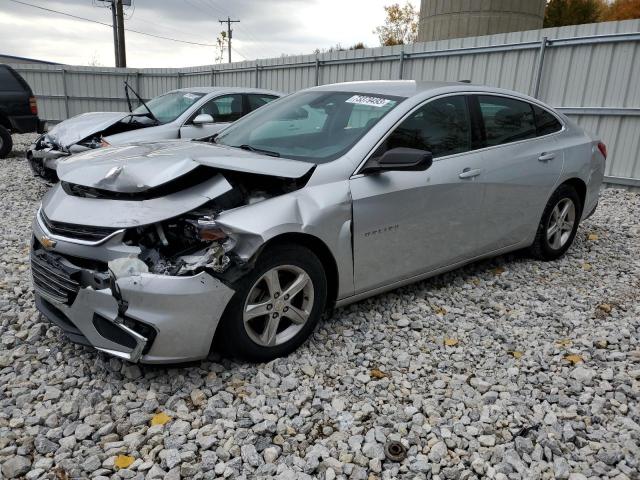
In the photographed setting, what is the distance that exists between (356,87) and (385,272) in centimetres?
150

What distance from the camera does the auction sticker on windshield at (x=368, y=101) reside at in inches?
143

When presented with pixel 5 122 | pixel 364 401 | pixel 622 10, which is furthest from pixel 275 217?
pixel 622 10

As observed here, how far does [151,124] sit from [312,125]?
440 cm

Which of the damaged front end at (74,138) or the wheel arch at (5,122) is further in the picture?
the wheel arch at (5,122)

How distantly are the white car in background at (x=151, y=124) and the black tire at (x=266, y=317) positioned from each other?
369cm

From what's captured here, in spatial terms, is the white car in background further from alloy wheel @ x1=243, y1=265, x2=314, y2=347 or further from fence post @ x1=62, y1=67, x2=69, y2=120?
fence post @ x1=62, y1=67, x2=69, y2=120

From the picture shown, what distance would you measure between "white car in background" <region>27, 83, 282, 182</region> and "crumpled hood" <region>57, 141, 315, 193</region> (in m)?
2.99

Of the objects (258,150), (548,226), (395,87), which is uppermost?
(395,87)

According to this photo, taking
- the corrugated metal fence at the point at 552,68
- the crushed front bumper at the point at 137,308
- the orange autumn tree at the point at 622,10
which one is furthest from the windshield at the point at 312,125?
the orange autumn tree at the point at 622,10

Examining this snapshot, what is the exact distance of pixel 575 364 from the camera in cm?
318

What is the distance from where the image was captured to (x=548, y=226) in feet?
15.7

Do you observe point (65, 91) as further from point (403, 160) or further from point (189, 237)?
point (403, 160)

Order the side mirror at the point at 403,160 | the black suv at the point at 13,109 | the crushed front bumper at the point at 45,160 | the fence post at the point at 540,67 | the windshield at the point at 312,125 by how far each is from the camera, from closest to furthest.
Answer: the side mirror at the point at 403,160 → the windshield at the point at 312,125 → the crushed front bumper at the point at 45,160 → the fence post at the point at 540,67 → the black suv at the point at 13,109

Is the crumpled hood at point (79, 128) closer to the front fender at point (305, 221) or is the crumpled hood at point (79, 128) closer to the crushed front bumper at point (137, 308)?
the crushed front bumper at point (137, 308)
